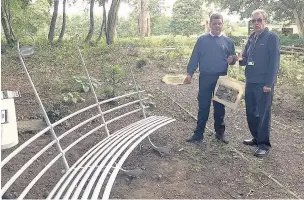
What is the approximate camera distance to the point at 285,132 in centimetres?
584

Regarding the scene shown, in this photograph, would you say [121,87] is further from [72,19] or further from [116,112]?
[72,19]

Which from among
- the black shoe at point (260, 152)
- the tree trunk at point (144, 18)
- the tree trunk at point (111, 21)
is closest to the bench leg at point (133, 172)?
the black shoe at point (260, 152)

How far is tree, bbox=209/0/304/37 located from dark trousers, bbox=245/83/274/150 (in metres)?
24.0

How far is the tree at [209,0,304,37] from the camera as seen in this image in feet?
89.1

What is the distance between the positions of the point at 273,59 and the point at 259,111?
2.19 feet

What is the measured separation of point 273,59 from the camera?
4379mm

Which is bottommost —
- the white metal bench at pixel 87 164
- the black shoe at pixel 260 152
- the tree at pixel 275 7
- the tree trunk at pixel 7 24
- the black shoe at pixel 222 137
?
the black shoe at pixel 260 152

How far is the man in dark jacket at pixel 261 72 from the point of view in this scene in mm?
4402

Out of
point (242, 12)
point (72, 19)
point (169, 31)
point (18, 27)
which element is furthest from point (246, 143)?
point (72, 19)

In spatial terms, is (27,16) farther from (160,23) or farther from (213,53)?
(160,23)

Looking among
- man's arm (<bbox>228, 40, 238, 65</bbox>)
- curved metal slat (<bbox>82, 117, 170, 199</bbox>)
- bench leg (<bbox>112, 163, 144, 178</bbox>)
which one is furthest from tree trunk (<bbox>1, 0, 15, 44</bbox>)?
bench leg (<bbox>112, 163, 144, 178</bbox>)

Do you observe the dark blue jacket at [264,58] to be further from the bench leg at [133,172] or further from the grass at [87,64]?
the grass at [87,64]

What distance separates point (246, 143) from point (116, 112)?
223 cm

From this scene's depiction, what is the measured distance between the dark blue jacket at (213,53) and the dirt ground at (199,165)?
3.36ft
